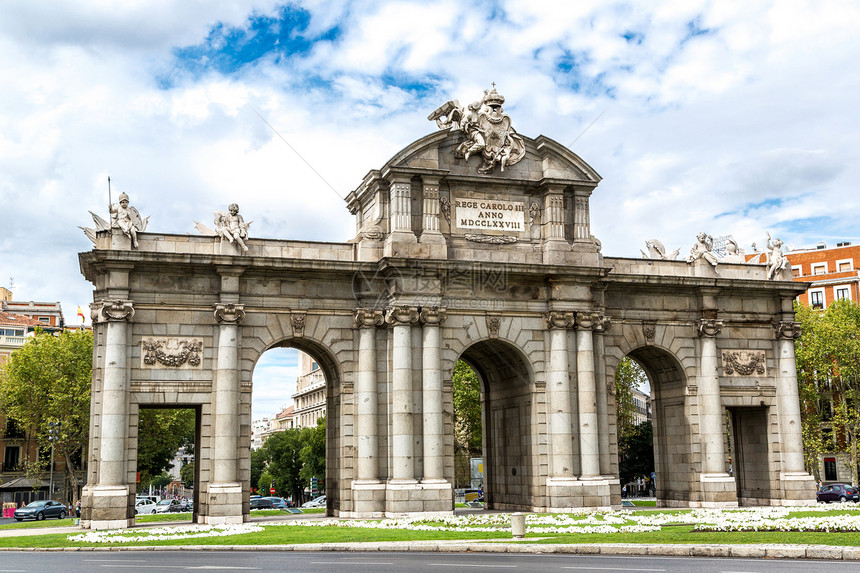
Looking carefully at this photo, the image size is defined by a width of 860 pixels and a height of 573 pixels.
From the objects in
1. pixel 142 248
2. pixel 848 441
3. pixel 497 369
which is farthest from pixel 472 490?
pixel 142 248

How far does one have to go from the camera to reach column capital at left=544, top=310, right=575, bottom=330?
38.3 m

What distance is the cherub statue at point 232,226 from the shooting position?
120ft

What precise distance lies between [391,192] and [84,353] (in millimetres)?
36829

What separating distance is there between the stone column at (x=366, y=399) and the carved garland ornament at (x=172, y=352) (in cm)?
655

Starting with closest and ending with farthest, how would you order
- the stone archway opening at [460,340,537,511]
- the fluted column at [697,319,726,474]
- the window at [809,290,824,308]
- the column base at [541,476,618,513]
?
the column base at [541,476,618,513] < the stone archway opening at [460,340,537,511] < the fluted column at [697,319,726,474] < the window at [809,290,824,308]

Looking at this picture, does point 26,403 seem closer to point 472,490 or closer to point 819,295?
point 472,490

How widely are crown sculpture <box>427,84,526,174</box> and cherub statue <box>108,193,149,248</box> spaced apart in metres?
13.1

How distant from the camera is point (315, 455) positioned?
9956 cm

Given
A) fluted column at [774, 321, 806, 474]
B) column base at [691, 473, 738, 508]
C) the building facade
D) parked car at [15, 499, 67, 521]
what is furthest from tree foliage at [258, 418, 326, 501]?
fluted column at [774, 321, 806, 474]

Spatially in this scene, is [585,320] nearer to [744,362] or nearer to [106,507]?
[744,362]

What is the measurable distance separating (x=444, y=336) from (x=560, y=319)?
511cm

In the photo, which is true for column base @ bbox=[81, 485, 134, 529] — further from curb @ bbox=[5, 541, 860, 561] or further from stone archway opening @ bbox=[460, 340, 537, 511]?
stone archway opening @ bbox=[460, 340, 537, 511]

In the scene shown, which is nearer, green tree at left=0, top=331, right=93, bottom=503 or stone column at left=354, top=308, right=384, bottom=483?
stone column at left=354, top=308, right=384, bottom=483

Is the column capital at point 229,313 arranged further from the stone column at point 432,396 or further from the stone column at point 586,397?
the stone column at point 586,397
